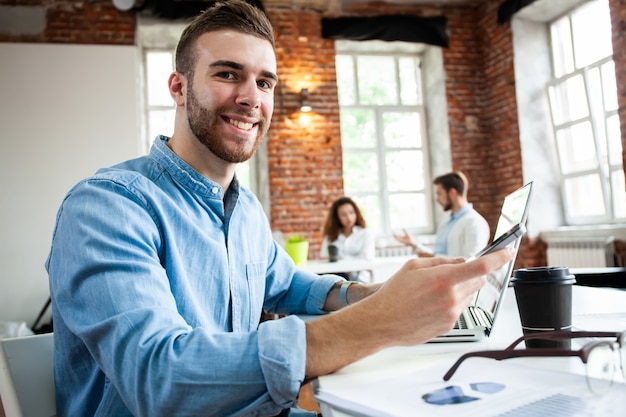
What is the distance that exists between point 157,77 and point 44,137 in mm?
1663

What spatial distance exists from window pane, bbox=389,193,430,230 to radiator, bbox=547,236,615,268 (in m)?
1.58

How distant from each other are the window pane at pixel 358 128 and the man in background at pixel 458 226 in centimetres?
199

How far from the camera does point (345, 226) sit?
208 inches

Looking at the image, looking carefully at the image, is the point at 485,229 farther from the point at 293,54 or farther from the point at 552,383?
the point at 552,383

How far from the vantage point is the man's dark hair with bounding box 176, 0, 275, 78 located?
1.21 m

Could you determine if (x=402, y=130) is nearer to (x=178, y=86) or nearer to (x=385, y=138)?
(x=385, y=138)

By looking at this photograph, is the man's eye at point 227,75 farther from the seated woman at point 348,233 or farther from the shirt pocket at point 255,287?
the seated woman at point 348,233

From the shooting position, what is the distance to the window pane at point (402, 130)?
6.71m

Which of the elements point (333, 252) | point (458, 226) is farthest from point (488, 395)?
point (458, 226)

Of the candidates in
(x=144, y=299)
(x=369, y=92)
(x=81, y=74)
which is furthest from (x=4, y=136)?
(x=144, y=299)

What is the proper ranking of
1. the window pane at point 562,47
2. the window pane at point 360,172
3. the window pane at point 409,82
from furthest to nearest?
the window pane at point 409,82
the window pane at point 360,172
the window pane at point 562,47

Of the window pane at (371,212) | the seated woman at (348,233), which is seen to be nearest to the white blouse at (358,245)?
the seated woman at (348,233)

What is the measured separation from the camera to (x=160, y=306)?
2.52 ft

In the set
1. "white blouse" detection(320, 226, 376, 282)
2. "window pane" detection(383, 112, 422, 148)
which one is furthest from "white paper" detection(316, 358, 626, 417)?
"window pane" detection(383, 112, 422, 148)
